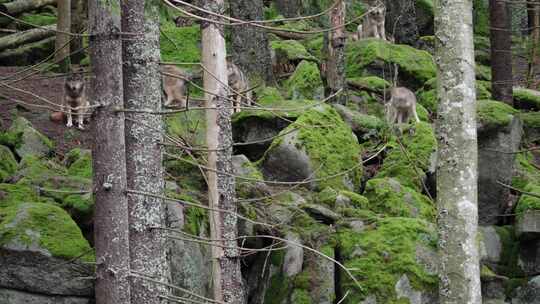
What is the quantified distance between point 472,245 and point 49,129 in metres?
10.3

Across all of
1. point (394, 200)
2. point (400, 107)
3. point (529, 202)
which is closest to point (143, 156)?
point (394, 200)

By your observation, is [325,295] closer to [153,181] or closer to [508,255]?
[508,255]

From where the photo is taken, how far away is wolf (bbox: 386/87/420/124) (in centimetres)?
1620

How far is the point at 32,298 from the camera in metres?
8.89

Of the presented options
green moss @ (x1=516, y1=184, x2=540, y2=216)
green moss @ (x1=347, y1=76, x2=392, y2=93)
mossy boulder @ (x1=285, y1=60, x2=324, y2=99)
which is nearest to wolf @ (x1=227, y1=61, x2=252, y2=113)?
mossy boulder @ (x1=285, y1=60, x2=324, y2=99)

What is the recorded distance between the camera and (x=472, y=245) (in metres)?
6.50

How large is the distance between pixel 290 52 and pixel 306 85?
9.03 ft

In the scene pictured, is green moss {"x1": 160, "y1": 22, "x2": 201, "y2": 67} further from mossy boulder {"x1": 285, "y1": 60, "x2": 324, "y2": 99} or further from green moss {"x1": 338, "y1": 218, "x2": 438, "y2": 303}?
green moss {"x1": 338, "y1": 218, "x2": 438, "y2": 303}

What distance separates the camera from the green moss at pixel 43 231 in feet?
29.2

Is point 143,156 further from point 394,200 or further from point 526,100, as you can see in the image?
point 526,100

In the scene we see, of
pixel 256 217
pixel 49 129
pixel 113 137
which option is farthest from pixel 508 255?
pixel 113 137

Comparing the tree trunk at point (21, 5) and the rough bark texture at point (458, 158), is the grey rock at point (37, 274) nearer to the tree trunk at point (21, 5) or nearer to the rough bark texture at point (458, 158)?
the rough bark texture at point (458, 158)

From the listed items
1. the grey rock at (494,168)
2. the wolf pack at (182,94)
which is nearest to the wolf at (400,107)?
the wolf pack at (182,94)

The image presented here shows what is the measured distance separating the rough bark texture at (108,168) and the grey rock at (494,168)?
403 inches
